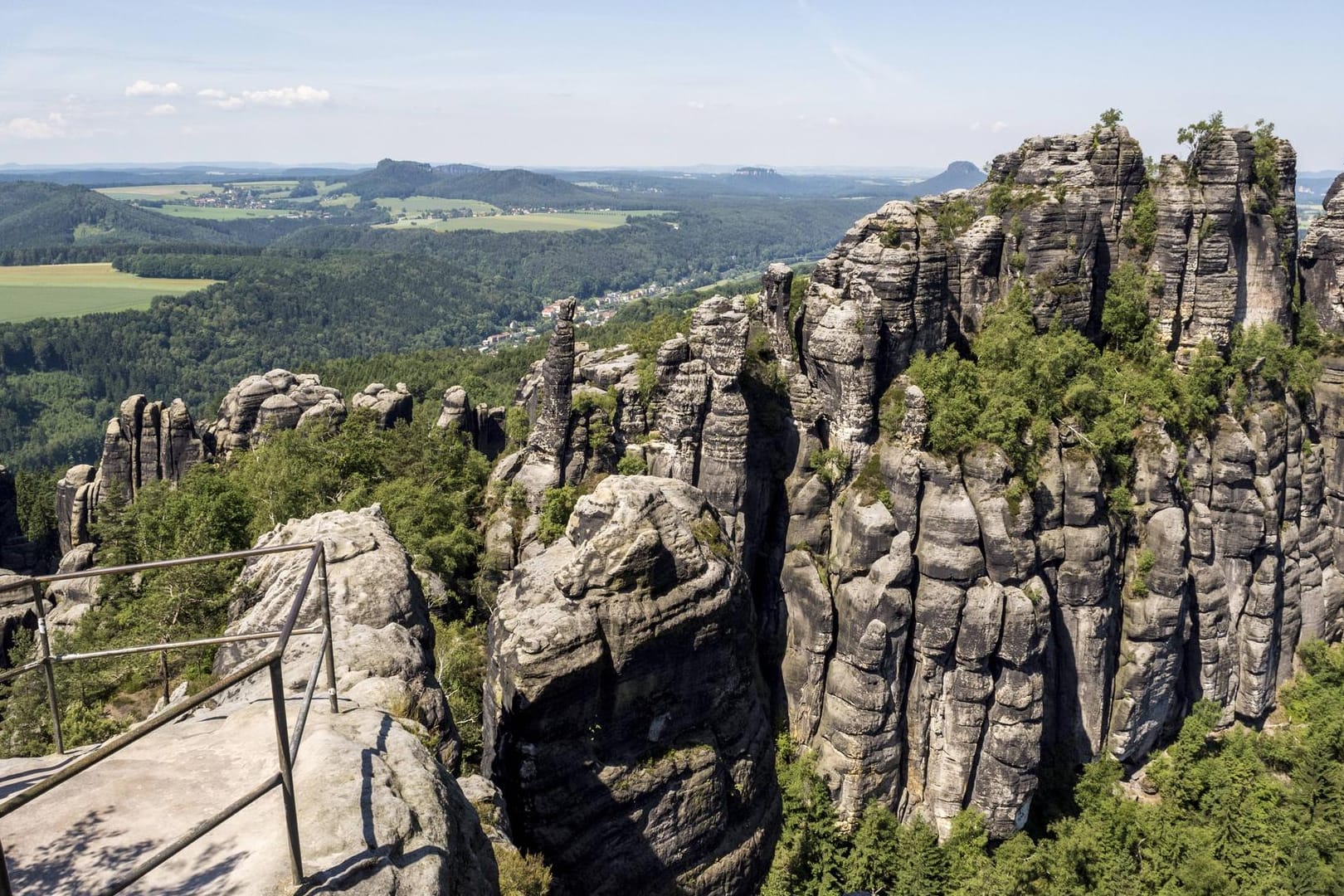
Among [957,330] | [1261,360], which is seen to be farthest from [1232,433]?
[957,330]

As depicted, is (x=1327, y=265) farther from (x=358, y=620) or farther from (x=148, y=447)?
(x=148, y=447)

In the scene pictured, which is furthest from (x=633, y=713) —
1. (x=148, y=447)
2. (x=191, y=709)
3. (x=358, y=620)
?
(x=148, y=447)

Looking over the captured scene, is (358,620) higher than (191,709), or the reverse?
(191,709)

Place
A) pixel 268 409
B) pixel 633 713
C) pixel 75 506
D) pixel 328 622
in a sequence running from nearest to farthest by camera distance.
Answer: pixel 328 622 < pixel 633 713 < pixel 75 506 < pixel 268 409

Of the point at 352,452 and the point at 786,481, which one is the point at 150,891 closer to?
the point at 786,481

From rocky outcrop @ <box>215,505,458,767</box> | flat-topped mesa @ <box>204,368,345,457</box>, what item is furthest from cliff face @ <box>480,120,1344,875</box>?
flat-topped mesa @ <box>204,368,345,457</box>

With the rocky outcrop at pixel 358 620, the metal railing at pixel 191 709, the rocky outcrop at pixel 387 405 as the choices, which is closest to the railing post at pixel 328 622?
the metal railing at pixel 191 709

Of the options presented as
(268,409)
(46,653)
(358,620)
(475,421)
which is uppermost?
(46,653)

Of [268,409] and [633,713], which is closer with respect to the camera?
[633,713]
